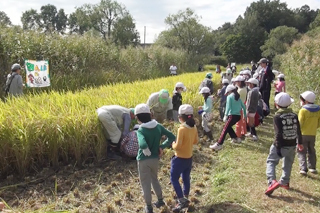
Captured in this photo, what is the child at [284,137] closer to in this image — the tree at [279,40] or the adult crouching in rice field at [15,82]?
the adult crouching in rice field at [15,82]

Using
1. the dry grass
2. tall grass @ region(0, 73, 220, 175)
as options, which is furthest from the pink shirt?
tall grass @ region(0, 73, 220, 175)

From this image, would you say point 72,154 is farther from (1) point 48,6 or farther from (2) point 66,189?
(1) point 48,6

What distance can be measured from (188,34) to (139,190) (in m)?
37.2

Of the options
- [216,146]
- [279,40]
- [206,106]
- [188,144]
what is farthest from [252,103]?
[279,40]

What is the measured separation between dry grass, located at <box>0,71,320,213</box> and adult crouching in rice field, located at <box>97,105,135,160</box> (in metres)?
0.29

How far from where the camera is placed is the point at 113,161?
15.8 ft

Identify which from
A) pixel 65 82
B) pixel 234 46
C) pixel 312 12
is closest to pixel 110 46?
pixel 65 82

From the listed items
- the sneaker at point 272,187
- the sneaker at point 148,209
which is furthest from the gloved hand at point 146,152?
the sneaker at point 272,187

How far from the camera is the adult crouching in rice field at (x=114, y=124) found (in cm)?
474

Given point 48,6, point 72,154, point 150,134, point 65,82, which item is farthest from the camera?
point 48,6

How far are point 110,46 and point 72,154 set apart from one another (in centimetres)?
1073

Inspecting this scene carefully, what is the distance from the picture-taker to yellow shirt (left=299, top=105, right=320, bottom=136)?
4312 mm

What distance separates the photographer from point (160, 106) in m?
6.09

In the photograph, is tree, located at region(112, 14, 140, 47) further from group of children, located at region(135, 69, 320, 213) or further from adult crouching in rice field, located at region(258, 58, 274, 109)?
group of children, located at region(135, 69, 320, 213)
